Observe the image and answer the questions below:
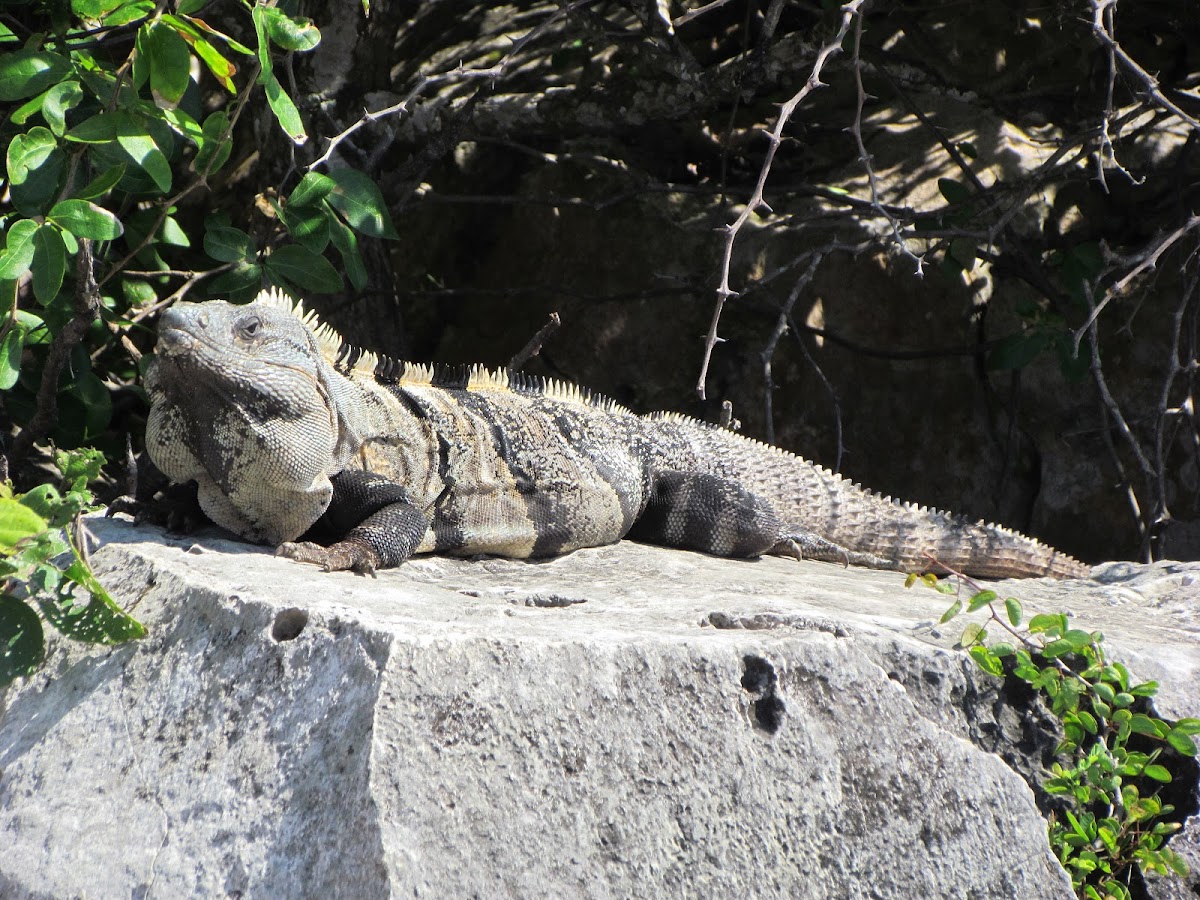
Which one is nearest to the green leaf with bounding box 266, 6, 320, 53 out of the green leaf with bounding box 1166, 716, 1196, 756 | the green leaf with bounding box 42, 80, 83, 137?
the green leaf with bounding box 42, 80, 83, 137

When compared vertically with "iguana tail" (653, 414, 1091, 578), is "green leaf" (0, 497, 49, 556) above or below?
below

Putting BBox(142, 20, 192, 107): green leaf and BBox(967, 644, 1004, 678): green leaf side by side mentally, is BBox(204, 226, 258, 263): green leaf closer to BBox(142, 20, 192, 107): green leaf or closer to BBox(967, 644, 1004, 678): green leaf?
BBox(142, 20, 192, 107): green leaf

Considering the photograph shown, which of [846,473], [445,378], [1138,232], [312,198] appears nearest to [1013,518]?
[846,473]

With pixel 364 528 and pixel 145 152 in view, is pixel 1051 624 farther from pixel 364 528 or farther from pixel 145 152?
pixel 145 152

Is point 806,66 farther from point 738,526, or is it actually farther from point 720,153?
point 738,526

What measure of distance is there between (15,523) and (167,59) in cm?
128

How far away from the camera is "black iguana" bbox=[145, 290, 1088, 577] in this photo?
324cm

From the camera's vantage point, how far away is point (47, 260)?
3.17 meters

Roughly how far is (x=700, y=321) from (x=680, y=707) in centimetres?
391

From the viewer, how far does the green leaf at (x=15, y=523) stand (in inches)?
93.7

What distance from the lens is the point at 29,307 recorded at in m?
4.32

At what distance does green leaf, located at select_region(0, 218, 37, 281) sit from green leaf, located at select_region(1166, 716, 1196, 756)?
2887 mm

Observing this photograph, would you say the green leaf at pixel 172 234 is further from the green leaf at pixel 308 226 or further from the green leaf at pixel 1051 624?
the green leaf at pixel 1051 624

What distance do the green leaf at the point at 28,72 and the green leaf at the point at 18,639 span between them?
1531 mm
